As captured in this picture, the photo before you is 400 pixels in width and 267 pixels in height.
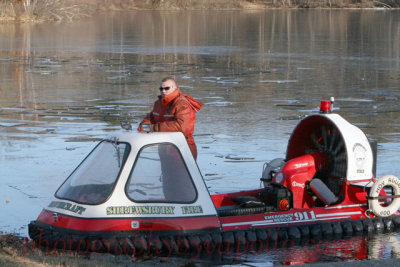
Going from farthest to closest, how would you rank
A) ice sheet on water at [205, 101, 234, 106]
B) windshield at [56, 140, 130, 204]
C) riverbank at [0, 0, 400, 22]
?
riverbank at [0, 0, 400, 22], ice sheet on water at [205, 101, 234, 106], windshield at [56, 140, 130, 204]

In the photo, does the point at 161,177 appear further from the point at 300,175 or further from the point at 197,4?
the point at 197,4

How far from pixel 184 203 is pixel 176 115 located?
1.10m

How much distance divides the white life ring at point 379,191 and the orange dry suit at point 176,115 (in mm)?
1991

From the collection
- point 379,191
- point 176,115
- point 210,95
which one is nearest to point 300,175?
point 379,191

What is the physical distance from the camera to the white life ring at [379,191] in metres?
8.74

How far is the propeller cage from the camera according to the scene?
8.86m

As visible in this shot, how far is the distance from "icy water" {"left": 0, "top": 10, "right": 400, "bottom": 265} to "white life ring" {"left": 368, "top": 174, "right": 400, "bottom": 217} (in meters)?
0.32

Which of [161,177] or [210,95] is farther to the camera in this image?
[210,95]

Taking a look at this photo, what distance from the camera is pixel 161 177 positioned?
8.06m

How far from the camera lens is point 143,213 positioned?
25.7 feet

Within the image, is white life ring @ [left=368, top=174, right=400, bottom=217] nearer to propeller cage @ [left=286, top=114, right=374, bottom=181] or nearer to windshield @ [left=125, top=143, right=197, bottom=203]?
propeller cage @ [left=286, top=114, right=374, bottom=181]

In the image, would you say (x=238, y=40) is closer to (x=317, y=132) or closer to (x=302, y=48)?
(x=302, y=48)

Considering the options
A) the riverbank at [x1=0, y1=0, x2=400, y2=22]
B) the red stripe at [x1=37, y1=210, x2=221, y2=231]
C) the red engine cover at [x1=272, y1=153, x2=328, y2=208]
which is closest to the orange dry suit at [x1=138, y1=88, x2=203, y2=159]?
the red stripe at [x1=37, y1=210, x2=221, y2=231]

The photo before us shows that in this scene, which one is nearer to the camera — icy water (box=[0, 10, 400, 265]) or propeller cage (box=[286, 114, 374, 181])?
propeller cage (box=[286, 114, 374, 181])
